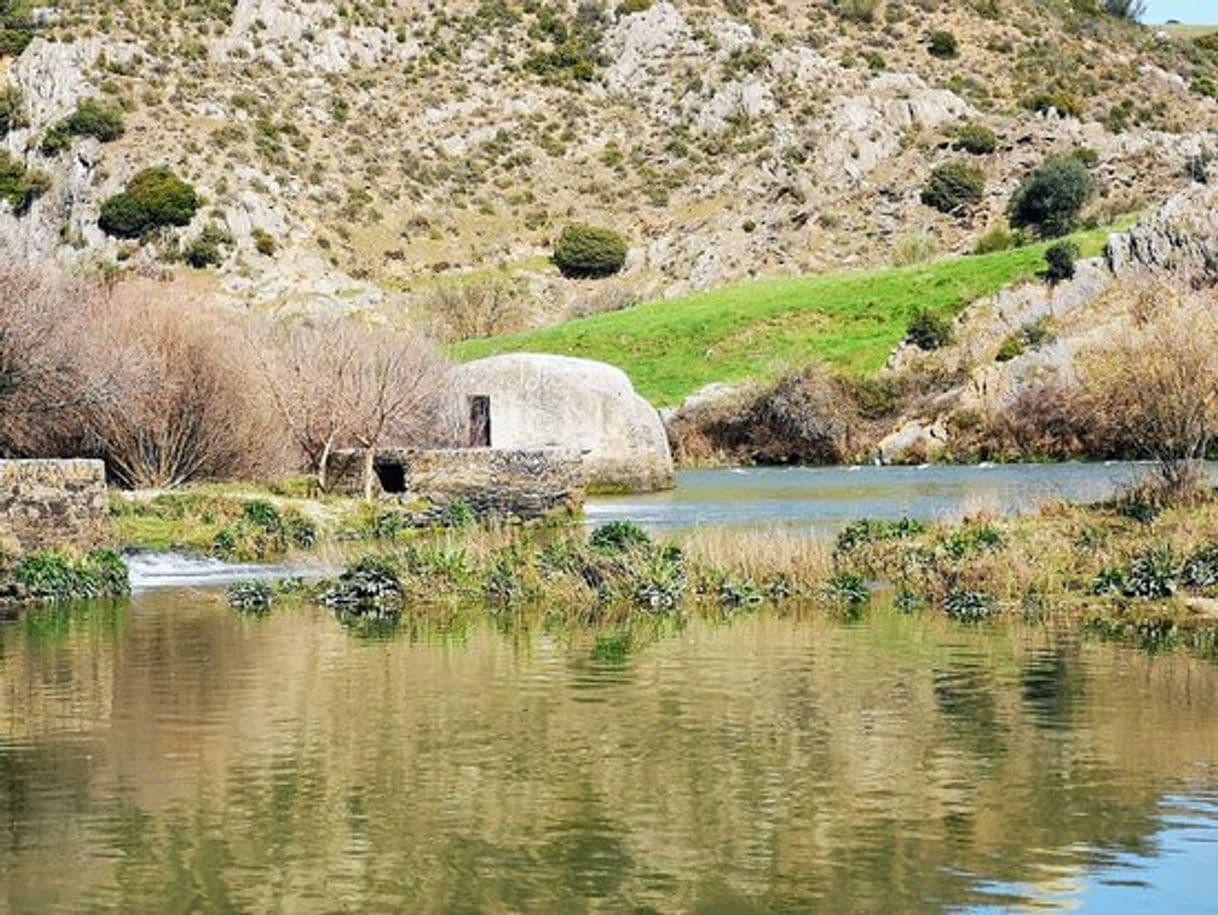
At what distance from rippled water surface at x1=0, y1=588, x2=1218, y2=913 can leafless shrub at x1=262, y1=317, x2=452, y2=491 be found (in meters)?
22.5

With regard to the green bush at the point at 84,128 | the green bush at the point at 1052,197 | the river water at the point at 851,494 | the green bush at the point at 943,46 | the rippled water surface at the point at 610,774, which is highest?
the green bush at the point at 943,46

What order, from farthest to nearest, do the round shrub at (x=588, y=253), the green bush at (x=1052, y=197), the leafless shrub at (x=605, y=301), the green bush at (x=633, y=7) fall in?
the green bush at (x=633, y=7)
the round shrub at (x=588, y=253)
the leafless shrub at (x=605, y=301)
the green bush at (x=1052, y=197)

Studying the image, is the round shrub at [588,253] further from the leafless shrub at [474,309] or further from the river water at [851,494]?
the river water at [851,494]

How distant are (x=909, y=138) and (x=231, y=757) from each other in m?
97.9

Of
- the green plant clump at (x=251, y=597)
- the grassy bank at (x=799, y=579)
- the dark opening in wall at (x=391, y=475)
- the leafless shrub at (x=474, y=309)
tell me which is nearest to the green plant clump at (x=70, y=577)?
the green plant clump at (x=251, y=597)

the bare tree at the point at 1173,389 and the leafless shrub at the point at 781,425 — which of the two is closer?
the bare tree at the point at 1173,389

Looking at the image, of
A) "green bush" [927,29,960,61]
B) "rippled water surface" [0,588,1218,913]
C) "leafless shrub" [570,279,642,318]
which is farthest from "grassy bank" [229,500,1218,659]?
"green bush" [927,29,960,61]

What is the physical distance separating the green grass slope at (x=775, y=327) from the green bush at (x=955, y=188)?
517 inches

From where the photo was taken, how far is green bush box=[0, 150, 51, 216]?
10319cm

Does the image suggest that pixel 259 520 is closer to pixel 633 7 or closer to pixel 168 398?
pixel 168 398

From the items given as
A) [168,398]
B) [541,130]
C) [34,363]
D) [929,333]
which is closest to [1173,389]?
[168,398]

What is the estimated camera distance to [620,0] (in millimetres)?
127875

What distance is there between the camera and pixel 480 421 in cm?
5631

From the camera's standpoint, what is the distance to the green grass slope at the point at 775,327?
84.7 meters
